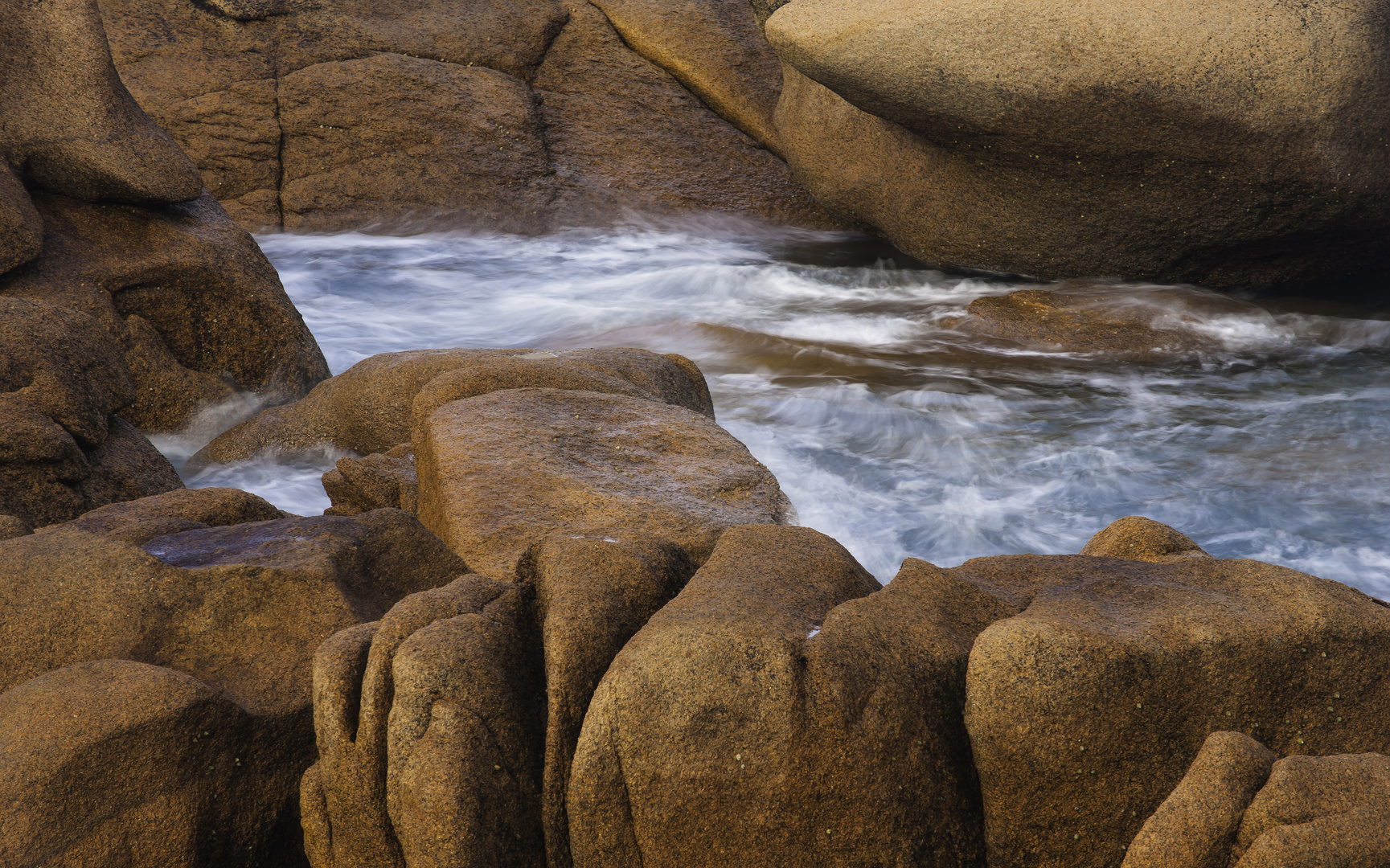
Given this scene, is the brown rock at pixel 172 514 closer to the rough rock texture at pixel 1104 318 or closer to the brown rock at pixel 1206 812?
the brown rock at pixel 1206 812

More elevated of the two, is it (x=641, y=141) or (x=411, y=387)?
(x=641, y=141)

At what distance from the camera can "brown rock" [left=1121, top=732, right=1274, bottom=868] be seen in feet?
5.41

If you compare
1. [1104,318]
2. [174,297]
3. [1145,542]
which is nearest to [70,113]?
[174,297]

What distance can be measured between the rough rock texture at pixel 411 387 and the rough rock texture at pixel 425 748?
212 cm

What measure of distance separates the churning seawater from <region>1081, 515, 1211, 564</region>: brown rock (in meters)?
1.81

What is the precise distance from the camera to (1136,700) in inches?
74.7

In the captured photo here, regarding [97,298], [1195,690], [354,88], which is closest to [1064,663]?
[1195,690]

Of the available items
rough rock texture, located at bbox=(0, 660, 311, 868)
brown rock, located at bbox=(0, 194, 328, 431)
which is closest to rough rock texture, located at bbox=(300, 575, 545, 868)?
rough rock texture, located at bbox=(0, 660, 311, 868)

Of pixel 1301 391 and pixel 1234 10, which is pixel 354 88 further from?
pixel 1301 391

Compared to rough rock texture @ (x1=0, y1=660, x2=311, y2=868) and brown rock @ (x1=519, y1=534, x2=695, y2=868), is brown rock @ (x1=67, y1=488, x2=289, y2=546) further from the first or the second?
brown rock @ (x1=519, y1=534, x2=695, y2=868)

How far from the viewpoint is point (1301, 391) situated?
21.8 ft

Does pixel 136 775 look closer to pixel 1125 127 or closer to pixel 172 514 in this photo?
pixel 172 514

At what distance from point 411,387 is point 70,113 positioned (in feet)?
6.74

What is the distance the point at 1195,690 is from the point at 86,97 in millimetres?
5140
